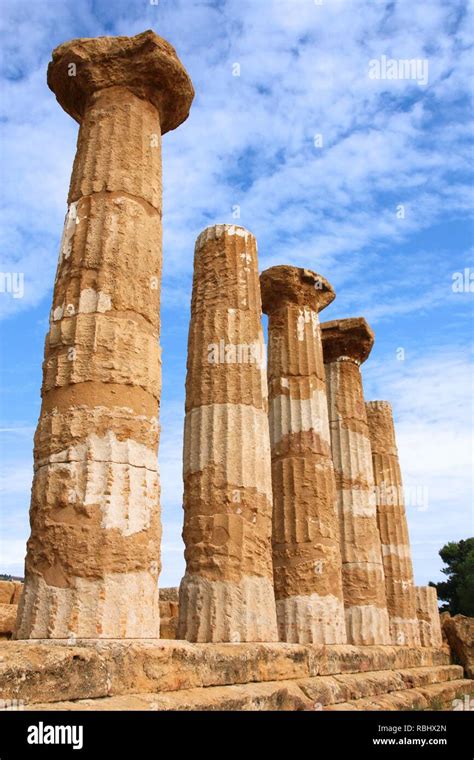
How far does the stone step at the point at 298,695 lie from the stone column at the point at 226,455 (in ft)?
3.32

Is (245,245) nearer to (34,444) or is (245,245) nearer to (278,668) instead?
(34,444)

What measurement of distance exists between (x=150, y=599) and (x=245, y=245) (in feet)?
21.0

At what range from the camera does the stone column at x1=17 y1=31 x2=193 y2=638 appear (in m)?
6.46

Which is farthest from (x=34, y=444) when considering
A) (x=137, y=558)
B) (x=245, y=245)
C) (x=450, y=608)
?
(x=450, y=608)

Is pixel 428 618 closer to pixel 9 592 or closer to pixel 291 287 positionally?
pixel 291 287

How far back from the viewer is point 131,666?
541 cm

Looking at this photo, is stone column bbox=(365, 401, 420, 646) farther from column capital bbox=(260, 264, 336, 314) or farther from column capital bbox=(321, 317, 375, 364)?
column capital bbox=(260, 264, 336, 314)

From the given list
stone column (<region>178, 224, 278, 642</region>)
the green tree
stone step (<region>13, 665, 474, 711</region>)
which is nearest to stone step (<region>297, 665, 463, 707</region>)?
stone step (<region>13, 665, 474, 711</region>)

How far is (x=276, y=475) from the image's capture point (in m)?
13.0

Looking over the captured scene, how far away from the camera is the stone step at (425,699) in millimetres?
9491

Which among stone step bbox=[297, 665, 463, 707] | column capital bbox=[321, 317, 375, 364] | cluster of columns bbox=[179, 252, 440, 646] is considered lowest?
stone step bbox=[297, 665, 463, 707]

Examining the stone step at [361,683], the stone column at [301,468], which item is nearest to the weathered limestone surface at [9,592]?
the stone column at [301,468]

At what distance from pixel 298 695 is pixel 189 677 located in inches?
83.9

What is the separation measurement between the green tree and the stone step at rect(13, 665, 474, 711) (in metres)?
31.1
